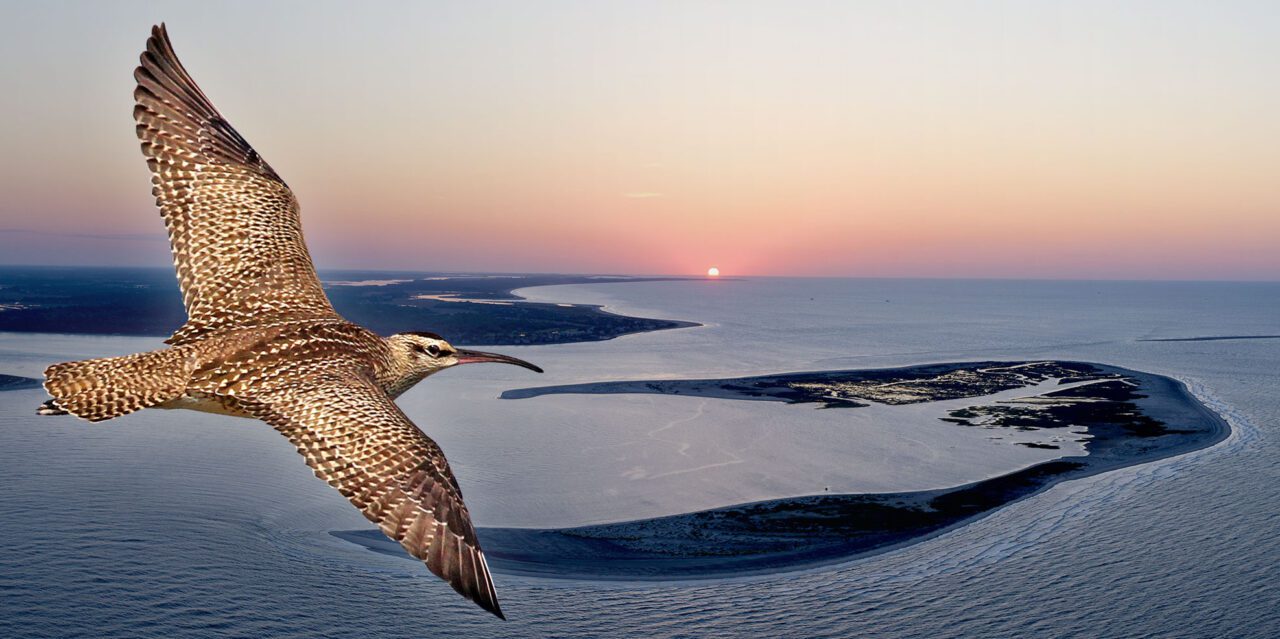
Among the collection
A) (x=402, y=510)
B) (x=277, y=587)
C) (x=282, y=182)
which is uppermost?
(x=282, y=182)

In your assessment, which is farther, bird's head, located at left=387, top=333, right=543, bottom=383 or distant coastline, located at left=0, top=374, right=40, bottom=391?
distant coastline, located at left=0, top=374, right=40, bottom=391

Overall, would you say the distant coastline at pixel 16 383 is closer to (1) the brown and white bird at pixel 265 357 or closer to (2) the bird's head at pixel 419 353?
(1) the brown and white bird at pixel 265 357

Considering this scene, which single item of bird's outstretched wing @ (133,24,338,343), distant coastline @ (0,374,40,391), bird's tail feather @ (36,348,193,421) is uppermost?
bird's outstretched wing @ (133,24,338,343)

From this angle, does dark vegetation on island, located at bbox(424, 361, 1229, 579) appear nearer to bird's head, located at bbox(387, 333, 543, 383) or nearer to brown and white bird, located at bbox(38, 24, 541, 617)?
bird's head, located at bbox(387, 333, 543, 383)

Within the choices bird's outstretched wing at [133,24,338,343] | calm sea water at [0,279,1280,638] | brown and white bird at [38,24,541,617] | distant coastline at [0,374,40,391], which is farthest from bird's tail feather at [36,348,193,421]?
distant coastline at [0,374,40,391]

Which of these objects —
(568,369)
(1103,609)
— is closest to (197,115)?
(1103,609)

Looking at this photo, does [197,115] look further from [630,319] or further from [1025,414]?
[630,319]
